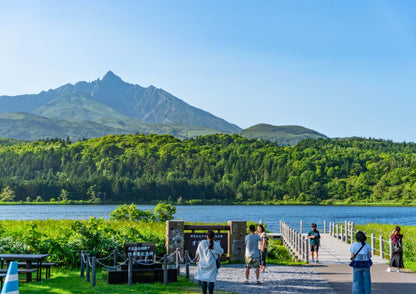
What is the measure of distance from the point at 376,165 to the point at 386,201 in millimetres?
30064

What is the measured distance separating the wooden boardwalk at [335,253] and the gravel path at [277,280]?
10.5ft

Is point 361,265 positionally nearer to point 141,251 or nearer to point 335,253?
point 141,251

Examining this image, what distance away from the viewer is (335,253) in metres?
27.2

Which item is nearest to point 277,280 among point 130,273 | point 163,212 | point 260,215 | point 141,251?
point 141,251

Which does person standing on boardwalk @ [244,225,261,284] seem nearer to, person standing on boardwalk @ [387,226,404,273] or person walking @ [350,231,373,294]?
person walking @ [350,231,373,294]

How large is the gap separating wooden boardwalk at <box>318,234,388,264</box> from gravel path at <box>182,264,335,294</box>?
3.20m

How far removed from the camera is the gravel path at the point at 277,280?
1595 centimetres

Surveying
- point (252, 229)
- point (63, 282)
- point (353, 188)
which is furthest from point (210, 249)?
point (353, 188)

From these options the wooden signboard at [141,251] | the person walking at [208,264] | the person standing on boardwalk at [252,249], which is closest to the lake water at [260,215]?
the wooden signboard at [141,251]

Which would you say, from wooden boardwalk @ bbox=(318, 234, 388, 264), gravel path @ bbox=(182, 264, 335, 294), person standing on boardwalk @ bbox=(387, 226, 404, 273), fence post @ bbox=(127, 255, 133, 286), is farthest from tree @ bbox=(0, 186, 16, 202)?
person standing on boardwalk @ bbox=(387, 226, 404, 273)

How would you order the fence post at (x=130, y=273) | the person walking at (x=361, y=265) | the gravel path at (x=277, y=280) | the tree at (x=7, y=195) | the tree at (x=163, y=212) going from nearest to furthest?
the person walking at (x=361, y=265) → the gravel path at (x=277, y=280) → the fence post at (x=130, y=273) → the tree at (x=163, y=212) → the tree at (x=7, y=195)

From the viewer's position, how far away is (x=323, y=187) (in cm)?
18050

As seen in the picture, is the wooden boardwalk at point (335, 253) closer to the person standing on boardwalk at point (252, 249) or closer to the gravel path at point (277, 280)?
the gravel path at point (277, 280)

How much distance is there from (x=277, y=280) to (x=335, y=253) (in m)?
10.3
